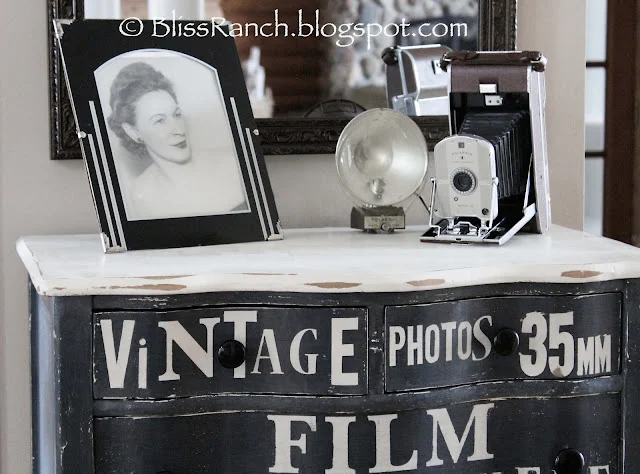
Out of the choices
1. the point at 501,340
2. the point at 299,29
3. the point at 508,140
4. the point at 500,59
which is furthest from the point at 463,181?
the point at 299,29

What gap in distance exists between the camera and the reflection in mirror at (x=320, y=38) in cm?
213

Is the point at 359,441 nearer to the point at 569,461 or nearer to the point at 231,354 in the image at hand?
the point at 231,354

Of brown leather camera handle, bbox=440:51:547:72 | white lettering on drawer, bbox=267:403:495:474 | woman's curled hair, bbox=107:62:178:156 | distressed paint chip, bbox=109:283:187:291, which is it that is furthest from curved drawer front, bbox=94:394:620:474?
brown leather camera handle, bbox=440:51:547:72

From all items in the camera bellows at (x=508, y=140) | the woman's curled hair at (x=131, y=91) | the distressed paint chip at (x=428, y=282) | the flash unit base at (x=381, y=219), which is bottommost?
the distressed paint chip at (x=428, y=282)

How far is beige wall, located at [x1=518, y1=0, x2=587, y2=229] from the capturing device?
2328 mm

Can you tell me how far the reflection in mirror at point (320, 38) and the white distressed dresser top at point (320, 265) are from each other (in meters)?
0.35

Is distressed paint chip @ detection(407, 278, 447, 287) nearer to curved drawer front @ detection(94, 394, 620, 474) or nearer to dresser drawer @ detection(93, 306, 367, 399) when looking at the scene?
dresser drawer @ detection(93, 306, 367, 399)

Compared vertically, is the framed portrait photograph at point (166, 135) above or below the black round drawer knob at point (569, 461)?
above

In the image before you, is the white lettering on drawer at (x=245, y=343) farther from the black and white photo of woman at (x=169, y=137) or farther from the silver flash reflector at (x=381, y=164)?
the silver flash reflector at (x=381, y=164)

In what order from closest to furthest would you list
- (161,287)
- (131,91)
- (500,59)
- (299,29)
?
(161,287), (131,91), (500,59), (299,29)

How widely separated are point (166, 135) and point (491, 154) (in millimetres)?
627

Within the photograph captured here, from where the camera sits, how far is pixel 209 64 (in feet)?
6.61

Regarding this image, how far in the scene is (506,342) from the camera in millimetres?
1687

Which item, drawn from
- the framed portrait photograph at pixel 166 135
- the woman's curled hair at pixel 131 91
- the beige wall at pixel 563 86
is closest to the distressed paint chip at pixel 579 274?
the framed portrait photograph at pixel 166 135
